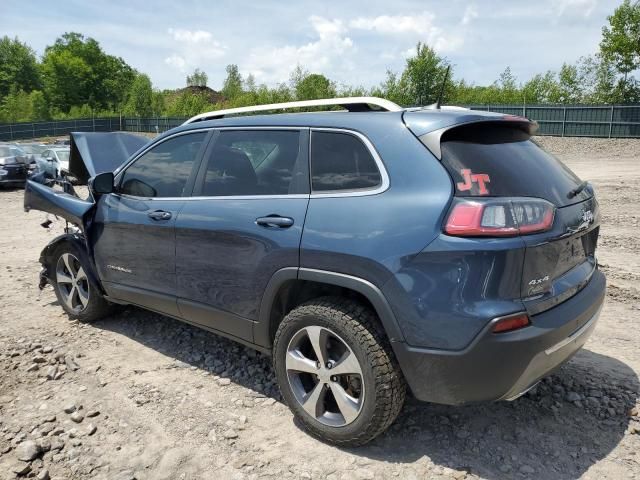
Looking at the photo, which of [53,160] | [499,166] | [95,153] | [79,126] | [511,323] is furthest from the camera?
[79,126]

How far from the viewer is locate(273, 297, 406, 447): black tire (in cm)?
255

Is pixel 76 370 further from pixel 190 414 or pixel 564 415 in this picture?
pixel 564 415

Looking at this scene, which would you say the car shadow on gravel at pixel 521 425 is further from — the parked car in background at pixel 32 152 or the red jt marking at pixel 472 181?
the parked car in background at pixel 32 152

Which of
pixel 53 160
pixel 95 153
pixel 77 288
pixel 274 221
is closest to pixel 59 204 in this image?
pixel 77 288

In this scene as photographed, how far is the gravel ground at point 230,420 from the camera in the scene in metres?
2.70

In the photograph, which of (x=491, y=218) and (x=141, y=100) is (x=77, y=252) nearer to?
(x=491, y=218)

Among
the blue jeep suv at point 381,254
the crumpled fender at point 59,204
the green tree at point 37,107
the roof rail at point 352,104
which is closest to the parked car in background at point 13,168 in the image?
the crumpled fender at point 59,204

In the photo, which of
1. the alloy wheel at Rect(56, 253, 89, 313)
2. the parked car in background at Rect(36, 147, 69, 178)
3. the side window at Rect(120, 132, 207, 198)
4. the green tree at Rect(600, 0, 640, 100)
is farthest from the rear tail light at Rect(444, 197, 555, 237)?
the green tree at Rect(600, 0, 640, 100)

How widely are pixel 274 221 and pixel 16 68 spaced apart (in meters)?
98.8

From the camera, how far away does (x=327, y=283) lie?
2.71 metres

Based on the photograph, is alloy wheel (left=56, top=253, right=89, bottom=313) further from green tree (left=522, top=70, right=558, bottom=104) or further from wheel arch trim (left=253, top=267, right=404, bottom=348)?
green tree (left=522, top=70, right=558, bottom=104)

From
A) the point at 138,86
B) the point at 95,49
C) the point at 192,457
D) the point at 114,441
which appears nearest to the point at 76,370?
the point at 114,441

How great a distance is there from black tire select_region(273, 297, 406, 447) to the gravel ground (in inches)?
6.0

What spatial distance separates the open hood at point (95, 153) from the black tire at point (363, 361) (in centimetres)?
335
